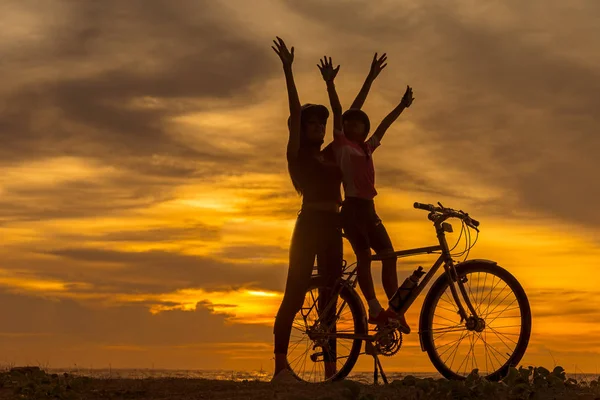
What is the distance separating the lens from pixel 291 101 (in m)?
10.3

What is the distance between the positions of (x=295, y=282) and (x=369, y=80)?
2883 millimetres

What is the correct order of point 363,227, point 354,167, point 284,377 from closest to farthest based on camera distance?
1. point 354,167
2. point 363,227
3. point 284,377

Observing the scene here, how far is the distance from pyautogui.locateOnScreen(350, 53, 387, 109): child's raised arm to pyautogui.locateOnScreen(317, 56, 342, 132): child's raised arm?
49 cm

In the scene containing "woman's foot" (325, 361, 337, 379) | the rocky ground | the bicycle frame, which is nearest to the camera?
the rocky ground

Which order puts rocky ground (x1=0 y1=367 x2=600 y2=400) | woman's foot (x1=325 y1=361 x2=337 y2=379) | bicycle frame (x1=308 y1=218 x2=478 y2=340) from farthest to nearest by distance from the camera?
woman's foot (x1=325 y1=361 x2=337 y2=379)
bicycle frame (x1=308 y1=218 x2=478 y2=340)
rocky ground (x1=0 y1=367 x2=600 y2=400)

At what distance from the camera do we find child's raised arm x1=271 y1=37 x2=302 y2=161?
33.8 feet

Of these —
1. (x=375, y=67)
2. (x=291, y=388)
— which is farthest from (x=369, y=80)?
(x=291, y=388)

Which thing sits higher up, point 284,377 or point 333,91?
point 333,91

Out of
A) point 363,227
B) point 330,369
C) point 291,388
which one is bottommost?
point 291,388

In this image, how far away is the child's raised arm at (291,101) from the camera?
10.3 meters

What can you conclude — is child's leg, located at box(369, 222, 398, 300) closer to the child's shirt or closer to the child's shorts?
the child's shorts

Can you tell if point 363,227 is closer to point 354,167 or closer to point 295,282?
point 354,167

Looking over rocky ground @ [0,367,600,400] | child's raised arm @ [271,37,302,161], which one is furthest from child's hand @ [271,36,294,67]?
rocky ground @ [0,367,600,400]

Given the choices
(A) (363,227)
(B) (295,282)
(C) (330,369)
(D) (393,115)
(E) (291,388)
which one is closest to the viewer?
(E) (291,388)
